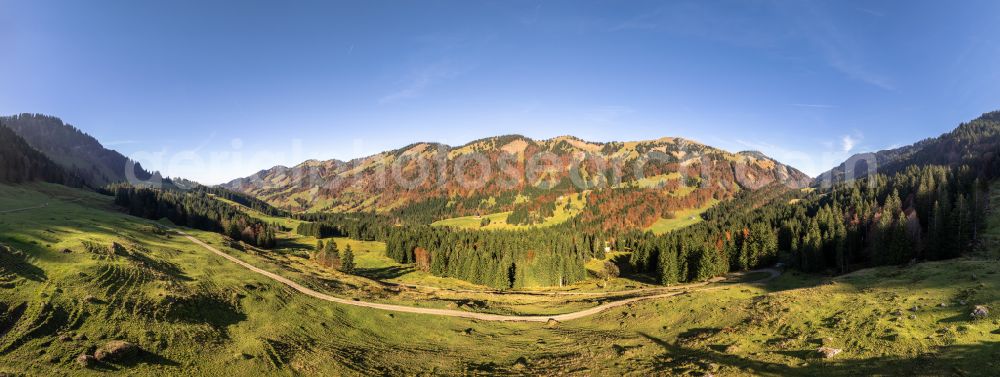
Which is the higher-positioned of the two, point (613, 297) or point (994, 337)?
point (994, 337)

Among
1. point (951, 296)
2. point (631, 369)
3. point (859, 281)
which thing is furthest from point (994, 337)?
point (859, 281)

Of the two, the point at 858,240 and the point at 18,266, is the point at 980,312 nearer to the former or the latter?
the point at 18,266

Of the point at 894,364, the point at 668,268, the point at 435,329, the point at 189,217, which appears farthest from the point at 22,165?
the point at 894,364

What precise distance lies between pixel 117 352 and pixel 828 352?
185 feet

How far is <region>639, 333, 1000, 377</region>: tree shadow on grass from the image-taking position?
2423 cm

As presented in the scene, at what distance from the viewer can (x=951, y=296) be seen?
120ft

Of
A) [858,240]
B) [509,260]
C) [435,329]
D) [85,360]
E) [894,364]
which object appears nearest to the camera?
[894,364]

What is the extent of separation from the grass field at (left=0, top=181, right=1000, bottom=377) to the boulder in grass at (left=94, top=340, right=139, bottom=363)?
79cm

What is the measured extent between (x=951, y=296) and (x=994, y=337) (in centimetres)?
1211

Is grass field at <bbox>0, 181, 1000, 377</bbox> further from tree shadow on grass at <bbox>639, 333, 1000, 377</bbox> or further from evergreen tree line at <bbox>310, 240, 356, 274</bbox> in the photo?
evergreen tree line at <bbox>310, 240, 356, 274</bbox>

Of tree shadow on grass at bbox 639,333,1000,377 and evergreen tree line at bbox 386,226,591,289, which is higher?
tree shadow on grass at bbox 639,333,1000,377

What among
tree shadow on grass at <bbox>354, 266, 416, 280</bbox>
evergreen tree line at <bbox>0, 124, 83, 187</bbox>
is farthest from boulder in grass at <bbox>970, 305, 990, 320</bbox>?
evergreen tree line at <bbox>0, 124, 83, 187</bbox>

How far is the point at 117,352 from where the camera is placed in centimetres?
3116

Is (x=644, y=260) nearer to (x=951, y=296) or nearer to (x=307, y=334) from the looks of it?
(x=951, y=296)
